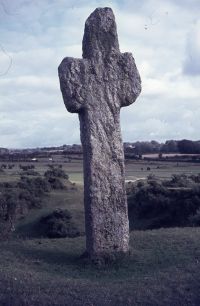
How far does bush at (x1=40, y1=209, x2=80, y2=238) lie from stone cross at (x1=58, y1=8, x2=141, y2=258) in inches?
383

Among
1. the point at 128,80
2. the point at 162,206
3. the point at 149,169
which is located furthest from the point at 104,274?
the point at 149,169

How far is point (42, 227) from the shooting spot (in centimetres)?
2602

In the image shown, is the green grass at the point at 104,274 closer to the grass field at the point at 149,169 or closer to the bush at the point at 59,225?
the bush at the point at 59,225

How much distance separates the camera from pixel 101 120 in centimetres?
1282

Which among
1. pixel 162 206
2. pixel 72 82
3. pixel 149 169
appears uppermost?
pixel 72 82

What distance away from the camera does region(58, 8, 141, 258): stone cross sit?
1256 cm

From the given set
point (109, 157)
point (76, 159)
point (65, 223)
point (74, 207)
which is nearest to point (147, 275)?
point (109, 157)

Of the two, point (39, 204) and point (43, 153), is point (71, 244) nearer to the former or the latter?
point (39, 204)

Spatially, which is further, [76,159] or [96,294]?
[76,159]

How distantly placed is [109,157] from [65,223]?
483 inches

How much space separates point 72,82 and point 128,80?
53.7 inches

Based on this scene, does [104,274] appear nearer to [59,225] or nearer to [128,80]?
[128,80]

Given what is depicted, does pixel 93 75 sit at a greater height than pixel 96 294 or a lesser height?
greater

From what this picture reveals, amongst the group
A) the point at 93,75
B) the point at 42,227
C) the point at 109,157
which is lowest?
the point at 42,227
